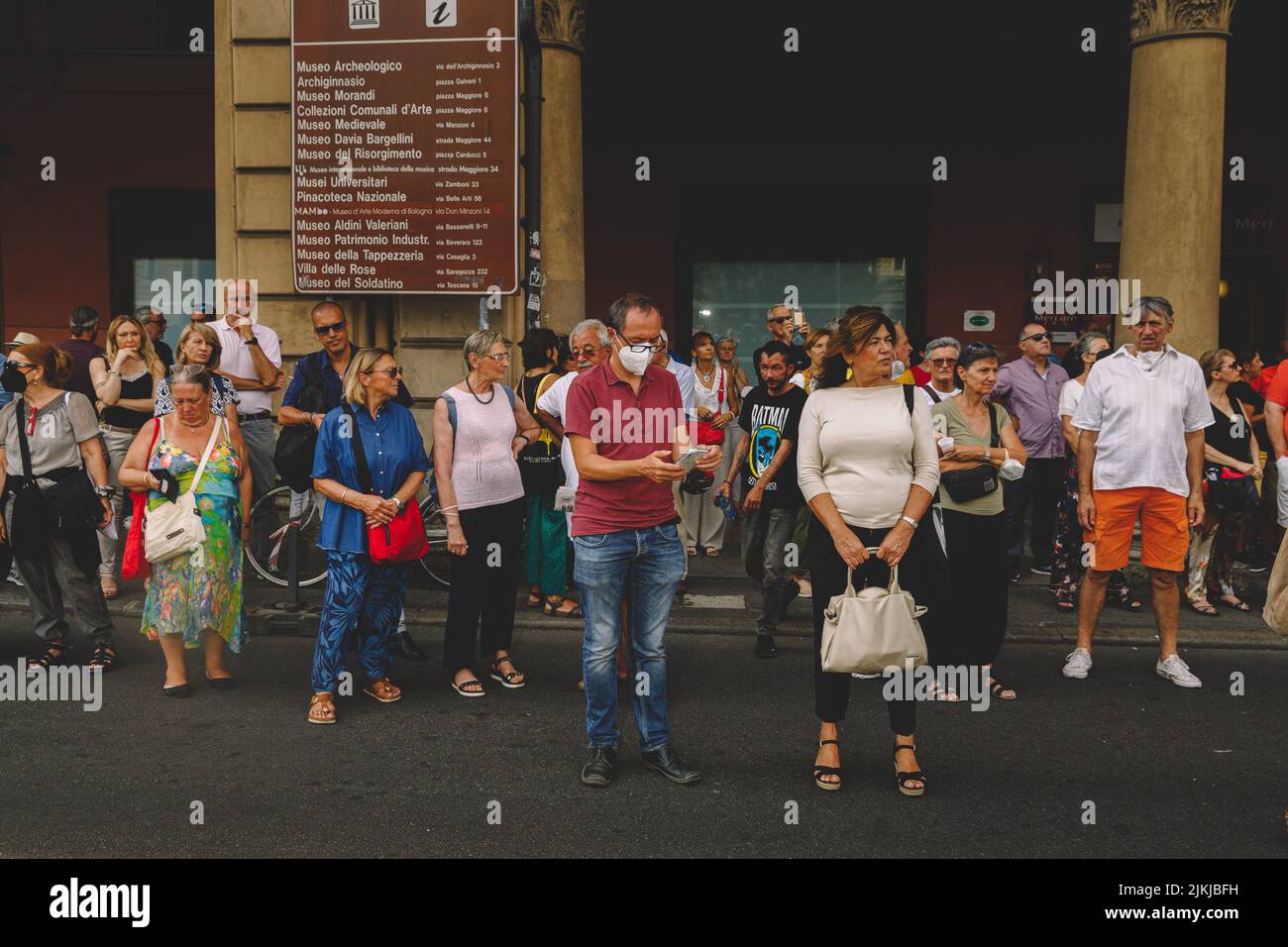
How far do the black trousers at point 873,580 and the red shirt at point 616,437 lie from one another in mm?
702

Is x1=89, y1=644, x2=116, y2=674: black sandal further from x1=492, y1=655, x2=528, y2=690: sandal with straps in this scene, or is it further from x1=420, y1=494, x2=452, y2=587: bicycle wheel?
x1=420, y1=494, x2=452, y2=587: bicycle wheel

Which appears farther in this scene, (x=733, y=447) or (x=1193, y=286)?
(x=733, y=447)

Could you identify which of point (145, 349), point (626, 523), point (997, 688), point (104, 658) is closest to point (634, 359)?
point (626, 523)

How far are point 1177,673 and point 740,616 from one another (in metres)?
2.78

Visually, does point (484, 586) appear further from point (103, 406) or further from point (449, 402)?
point (103, 406)

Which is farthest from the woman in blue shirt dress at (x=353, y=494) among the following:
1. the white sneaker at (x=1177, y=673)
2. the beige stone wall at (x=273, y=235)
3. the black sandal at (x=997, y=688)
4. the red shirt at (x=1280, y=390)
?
the red shirt at (x=1280, y=390)

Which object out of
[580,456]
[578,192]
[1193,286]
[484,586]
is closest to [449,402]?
[484,586]

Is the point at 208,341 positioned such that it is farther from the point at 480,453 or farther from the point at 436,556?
the point at 436,556

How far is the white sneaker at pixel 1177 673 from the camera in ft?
22.0

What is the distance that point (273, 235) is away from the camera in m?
9.69

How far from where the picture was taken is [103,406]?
8.95 meters

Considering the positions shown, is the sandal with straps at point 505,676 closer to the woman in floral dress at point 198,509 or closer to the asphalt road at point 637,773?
the asphalt road at point 637,773

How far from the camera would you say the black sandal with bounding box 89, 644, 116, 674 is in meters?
6.93

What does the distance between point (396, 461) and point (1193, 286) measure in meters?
6.97
